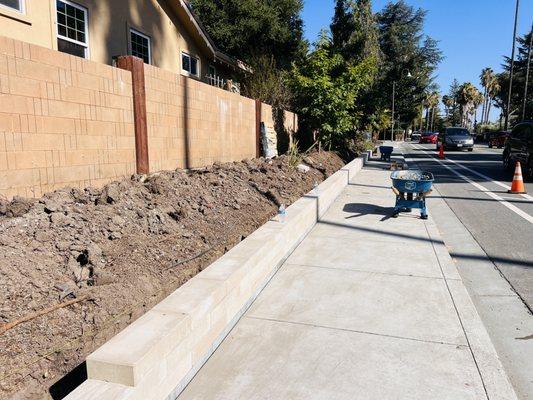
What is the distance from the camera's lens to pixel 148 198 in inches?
215

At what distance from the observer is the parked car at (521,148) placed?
1436cm

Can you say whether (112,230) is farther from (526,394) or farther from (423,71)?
(423,71)

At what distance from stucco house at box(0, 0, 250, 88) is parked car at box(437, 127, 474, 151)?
20503mm

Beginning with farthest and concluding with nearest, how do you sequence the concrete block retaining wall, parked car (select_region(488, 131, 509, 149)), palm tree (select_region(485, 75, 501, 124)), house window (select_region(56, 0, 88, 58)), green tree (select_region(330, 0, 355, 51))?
palm tree (select_region(485, 75, 501, 124)), parked car (select_region(488, 131, 509, 149)), green tree (select_region(330, 0, 355, 51)), house window (select_region(56, 0, 88, 58)), the concrete block retaining wall

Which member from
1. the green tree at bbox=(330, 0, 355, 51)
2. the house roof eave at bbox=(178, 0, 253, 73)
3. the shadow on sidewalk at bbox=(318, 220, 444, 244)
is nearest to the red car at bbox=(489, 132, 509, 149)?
the green tree at bbox=(330, 0, 355, 51)

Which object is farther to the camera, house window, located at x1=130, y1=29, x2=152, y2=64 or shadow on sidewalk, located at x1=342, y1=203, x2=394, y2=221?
house window, located at x1=130, y1=29, x2=152, y2=64

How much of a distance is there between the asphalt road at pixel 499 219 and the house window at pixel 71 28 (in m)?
9.18

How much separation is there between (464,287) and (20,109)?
4996mm

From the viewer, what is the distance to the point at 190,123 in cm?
798

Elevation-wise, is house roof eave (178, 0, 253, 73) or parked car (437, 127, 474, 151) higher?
house roof eave (178, 0, 253, 73)

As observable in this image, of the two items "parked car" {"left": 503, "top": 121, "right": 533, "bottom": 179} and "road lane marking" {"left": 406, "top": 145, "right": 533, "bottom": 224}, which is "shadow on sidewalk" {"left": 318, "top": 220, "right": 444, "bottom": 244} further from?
"parked car" {"left": 503, "top": 121, "right": 533, "bottom": 179}

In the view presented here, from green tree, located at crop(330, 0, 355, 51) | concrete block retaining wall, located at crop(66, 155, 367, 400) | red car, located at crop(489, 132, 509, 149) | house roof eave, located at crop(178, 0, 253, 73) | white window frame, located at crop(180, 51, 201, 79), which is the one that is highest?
green tree, located at crop(330, 0, 355, 51)

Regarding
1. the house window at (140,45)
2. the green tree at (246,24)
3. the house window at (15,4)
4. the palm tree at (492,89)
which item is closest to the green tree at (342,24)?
the green tree at (246,24)

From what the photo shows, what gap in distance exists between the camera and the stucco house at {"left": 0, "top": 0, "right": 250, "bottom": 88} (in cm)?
880
